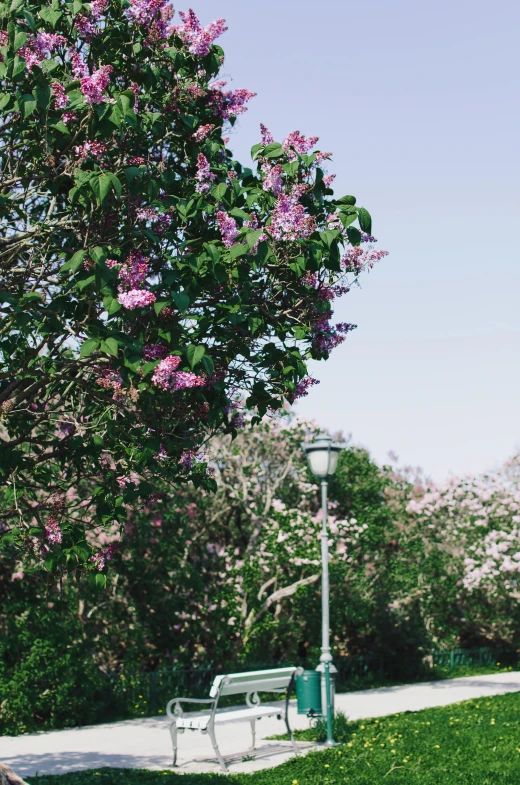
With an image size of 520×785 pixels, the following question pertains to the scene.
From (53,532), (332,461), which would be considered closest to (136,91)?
(53,532)

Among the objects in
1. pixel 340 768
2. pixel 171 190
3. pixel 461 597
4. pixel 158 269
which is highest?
pixel 171 190

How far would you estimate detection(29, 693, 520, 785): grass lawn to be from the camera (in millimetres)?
8977

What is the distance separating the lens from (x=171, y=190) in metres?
6.29

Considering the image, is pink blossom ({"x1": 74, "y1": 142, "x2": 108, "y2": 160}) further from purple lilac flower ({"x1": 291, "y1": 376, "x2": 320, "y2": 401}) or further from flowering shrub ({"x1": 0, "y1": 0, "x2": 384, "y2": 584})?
purple lilac flower ({"x1": 291, "y1": 376, "x2": 320, "y2": 401})

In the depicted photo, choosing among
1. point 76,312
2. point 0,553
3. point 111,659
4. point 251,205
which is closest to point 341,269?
point 251,205

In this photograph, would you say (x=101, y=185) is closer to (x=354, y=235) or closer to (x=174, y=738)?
(x=354, y=235)

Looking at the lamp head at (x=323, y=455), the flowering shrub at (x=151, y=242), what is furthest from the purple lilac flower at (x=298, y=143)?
the lamp head at (x=323, y=455)

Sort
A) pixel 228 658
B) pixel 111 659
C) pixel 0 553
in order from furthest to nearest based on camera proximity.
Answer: pixel 228 658 < pixel 111 659 < pixel 0 553

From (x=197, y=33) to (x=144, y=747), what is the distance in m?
8.47

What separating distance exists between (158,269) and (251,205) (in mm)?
816

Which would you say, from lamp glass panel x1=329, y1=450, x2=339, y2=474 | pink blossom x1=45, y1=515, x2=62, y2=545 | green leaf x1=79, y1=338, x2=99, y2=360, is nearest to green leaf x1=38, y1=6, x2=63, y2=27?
green leaf x1=79, y1=338, x2=99, y2=360

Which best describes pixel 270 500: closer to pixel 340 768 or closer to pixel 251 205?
pixel 340 768

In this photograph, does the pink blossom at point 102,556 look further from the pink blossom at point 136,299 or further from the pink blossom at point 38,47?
the pink blossom at point 38,47

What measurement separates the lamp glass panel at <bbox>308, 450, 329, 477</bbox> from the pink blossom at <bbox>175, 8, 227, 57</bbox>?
266 inches
